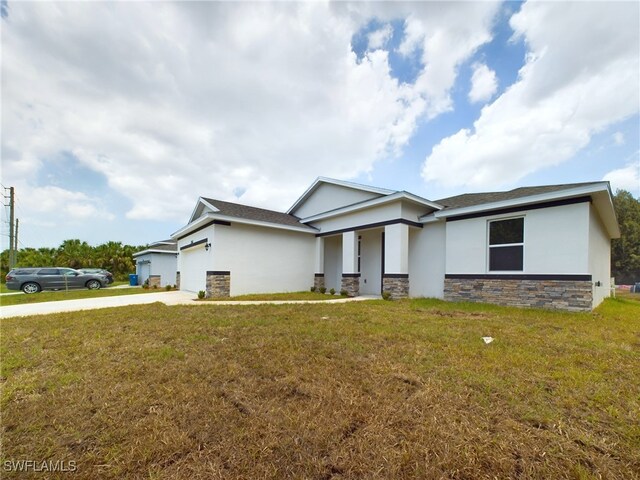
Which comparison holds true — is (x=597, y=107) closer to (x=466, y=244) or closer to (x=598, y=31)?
(x=598, y=31)

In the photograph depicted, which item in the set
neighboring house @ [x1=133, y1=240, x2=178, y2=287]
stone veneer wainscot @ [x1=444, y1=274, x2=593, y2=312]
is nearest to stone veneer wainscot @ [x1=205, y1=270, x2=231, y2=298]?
stone veneer wainscot @ [x1=444, y1=274, x2=593, y2=312]

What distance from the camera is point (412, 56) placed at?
35.9ft

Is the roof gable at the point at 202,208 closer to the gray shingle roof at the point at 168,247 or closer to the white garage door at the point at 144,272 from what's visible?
the gray shingle roof at the point at 168,247

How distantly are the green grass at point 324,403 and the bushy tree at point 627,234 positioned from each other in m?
31.5

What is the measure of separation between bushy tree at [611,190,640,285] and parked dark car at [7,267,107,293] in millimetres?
44181

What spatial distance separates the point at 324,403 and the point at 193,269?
14190 mm

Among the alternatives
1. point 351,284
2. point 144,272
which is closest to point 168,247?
point 144,272

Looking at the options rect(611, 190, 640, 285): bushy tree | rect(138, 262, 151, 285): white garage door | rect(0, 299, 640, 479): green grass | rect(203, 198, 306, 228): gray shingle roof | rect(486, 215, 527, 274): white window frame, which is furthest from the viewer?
rect(611, 190, 640, 285): bushy tree

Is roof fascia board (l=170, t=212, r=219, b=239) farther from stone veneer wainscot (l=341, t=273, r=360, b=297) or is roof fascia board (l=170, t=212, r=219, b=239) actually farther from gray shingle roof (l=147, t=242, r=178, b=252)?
stone veneer wainscot (l=341, t=273, r=360, b=297)

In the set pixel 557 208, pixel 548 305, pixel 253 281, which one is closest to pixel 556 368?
pixel 548 305

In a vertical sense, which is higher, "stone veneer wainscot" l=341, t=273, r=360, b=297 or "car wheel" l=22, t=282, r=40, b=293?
"stone veneer wainscot" l=341, t=273, r=360, b=297

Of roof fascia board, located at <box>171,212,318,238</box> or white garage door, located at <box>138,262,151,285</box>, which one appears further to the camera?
white garage door, located at <box>138,262,151,285</box>

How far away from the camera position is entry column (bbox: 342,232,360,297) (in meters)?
12.8

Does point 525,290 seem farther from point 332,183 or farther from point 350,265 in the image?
point 332,183
